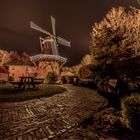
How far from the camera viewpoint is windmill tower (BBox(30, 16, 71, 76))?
3056cm

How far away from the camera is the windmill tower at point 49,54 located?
30.6 m

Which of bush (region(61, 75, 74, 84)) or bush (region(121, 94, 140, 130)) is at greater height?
bush (region(61, 75, 74, 84))

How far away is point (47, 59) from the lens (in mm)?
30922

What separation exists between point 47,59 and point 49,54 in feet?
11.5

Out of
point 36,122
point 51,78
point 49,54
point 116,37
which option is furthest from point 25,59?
point 36,122

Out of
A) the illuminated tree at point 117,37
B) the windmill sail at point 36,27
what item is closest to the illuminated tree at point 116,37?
the illuminated tree at point 117,37

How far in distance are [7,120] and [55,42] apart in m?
31.7

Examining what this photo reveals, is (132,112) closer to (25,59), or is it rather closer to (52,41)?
(52,41)

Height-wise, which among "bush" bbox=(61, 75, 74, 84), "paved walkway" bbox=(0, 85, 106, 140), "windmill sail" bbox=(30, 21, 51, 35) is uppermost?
"windmill sail" bbox=(30, 21, 51, 35)

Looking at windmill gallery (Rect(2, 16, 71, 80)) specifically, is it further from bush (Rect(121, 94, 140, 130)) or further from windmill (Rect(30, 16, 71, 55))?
bush (Rect(121, 94, 140, 130))

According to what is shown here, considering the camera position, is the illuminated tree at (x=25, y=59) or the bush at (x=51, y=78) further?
the illuminated tree at (x=25, y=59)

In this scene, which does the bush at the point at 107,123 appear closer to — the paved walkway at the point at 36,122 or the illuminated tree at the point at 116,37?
the paved walkway at the point at 36,122

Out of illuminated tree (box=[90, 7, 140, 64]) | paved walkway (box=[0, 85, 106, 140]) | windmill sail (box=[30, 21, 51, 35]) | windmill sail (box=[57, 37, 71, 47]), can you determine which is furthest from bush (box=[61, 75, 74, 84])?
paved walkway (box=[0, 85, 106, 140])

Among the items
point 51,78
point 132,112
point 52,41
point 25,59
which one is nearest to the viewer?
point 132,112
